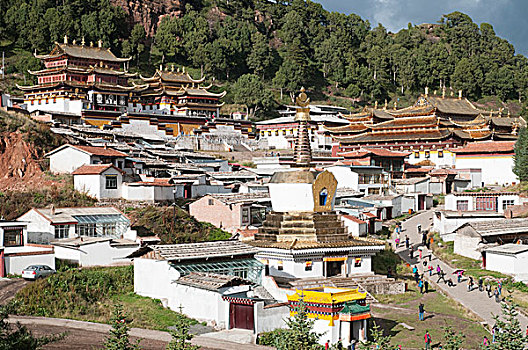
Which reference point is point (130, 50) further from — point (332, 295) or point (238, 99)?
point (332, 295)

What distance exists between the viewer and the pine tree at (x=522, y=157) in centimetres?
6031

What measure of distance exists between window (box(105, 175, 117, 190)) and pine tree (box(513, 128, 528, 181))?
34390mm

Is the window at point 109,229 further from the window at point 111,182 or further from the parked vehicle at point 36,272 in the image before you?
the parked vehicle at point 36,272

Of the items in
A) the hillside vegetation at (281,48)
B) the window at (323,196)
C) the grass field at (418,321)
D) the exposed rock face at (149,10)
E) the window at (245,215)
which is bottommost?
the grass field at (418,321)

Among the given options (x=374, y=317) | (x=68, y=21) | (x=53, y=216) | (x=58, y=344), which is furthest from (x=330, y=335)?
(x=68, y=21)

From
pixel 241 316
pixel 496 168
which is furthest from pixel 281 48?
pixel 241 316

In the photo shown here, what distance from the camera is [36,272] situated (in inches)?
1283

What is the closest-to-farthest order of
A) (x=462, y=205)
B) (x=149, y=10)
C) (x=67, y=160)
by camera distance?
(x=67, y=160)
(x=462, y=205)
(x=149, y=10)

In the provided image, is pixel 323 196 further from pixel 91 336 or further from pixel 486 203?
pixel 486 203

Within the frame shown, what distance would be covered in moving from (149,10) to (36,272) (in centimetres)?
10317

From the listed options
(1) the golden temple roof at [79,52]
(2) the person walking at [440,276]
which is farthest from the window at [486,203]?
(1) the golden temple roof at [79,52]

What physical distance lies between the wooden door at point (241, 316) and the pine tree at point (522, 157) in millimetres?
41027

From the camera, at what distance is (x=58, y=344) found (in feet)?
79.4

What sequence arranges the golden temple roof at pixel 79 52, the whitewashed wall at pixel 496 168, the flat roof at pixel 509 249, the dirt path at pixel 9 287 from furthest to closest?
the golden temple roof at pixel 79 52, the whitewashed wall at pixel 496 168, the flat roof at pixel 509 249, the dirt path at pixel 9 287
